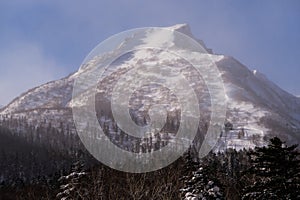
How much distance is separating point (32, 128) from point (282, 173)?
185 meters

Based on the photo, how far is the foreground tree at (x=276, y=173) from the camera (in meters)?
15.5

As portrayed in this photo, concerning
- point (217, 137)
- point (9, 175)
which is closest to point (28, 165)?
point (9, 175)

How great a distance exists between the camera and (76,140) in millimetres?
178000

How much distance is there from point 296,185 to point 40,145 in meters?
155

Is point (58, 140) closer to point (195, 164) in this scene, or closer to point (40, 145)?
point (40, 145)

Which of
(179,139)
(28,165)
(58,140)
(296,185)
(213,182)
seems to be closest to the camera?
(296,185)

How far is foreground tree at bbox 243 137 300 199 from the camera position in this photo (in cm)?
1551

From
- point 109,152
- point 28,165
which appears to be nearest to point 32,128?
point 109,152

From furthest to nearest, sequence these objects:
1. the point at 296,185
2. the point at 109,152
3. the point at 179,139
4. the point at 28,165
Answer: the point at 179,139 < the point at 109,152 < the point at 28,165 < the point at 296,185

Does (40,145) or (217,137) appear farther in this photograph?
(217,137)

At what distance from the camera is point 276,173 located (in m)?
15.8

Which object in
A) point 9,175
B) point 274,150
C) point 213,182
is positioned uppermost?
point 274,150

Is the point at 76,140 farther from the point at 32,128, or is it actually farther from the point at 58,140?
the point at 32,128

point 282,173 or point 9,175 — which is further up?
point 282,173
